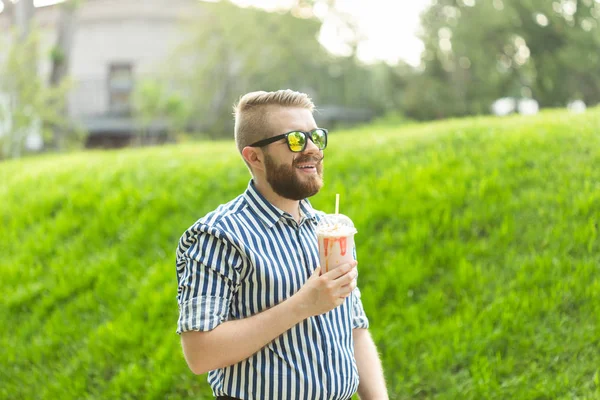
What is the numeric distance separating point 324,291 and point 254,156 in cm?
54

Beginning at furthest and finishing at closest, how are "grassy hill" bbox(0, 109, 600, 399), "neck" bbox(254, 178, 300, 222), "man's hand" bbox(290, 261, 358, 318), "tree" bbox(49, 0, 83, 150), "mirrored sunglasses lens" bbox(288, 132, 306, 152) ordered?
"tree" bbox(49, 0, 83, 150)
"grassy hill" bbox(0, 109, 600, 399)
"neck" bbox(254, 178, 300, 222)
"mirrored sunglasses lens" bbox(288, 132, 306, 152)
"man's hand" bbox(290, 261, 358, 318)

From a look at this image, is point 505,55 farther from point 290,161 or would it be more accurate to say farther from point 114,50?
point 290,161

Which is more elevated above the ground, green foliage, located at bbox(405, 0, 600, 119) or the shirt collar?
green foliage, located at bbox(405, 0, 600, 119)

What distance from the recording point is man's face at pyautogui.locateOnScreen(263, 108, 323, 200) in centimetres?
204

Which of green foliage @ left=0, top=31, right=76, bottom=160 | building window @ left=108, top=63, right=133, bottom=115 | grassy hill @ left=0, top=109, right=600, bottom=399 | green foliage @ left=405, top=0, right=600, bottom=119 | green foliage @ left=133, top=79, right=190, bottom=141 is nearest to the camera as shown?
grassy hill @ left=0, top=109, right=600, bottom=399

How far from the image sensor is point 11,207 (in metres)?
6.78

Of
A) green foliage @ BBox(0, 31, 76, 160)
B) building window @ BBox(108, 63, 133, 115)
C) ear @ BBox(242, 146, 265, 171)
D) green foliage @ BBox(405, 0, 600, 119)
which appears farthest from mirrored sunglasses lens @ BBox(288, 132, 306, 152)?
building window @ BBox(108, 63, 133, 115)

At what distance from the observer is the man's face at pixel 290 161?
6.70 feet

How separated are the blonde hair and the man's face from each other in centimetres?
3

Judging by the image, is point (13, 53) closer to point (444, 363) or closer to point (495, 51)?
point (444, 363)

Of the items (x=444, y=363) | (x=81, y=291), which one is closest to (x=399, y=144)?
(x=444, y=363)

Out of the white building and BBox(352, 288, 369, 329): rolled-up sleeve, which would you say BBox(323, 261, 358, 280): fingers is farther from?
the white building

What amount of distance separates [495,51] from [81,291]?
13.8 m

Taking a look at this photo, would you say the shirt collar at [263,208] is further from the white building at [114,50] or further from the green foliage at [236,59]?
the white building at [114,50]
